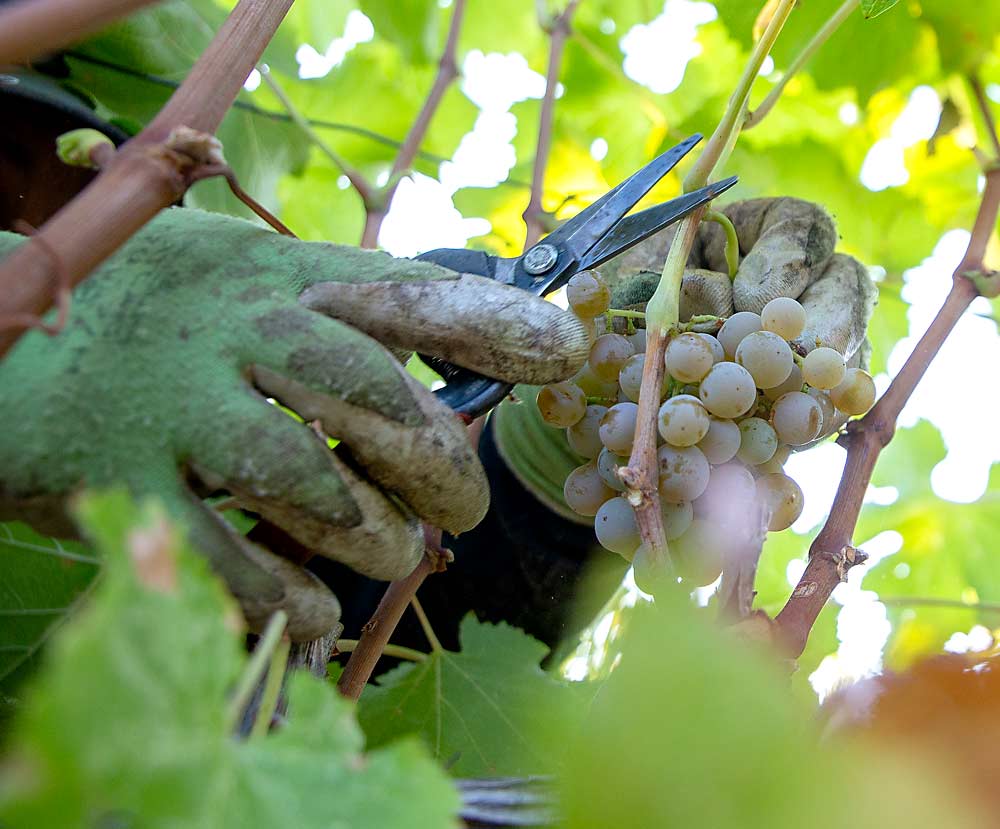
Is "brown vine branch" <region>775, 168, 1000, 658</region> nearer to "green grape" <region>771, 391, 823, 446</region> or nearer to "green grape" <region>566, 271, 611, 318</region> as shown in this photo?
"green grape" <region>771, 391, 823, 446</region>

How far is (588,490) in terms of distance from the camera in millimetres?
854

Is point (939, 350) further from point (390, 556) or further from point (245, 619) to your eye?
point (245, 619)

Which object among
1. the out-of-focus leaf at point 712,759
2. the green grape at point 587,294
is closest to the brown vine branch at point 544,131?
the green grape at point 587,294

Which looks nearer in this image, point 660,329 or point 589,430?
point 660,329

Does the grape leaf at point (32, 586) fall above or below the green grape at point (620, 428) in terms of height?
below

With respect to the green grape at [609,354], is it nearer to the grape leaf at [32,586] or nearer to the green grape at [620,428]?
the green grape at [620,428]

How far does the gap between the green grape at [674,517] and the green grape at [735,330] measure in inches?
5.3

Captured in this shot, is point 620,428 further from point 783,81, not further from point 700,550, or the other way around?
point 783,81

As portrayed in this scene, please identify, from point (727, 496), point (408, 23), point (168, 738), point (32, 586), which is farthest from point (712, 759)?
point (408, 23)

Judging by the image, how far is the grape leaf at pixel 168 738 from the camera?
33 cm

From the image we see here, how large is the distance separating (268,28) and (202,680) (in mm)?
525

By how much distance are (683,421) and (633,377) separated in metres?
0.09

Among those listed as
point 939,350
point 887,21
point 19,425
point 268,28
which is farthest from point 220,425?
point 887,21

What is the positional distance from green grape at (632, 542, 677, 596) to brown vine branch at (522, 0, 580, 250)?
580mm
